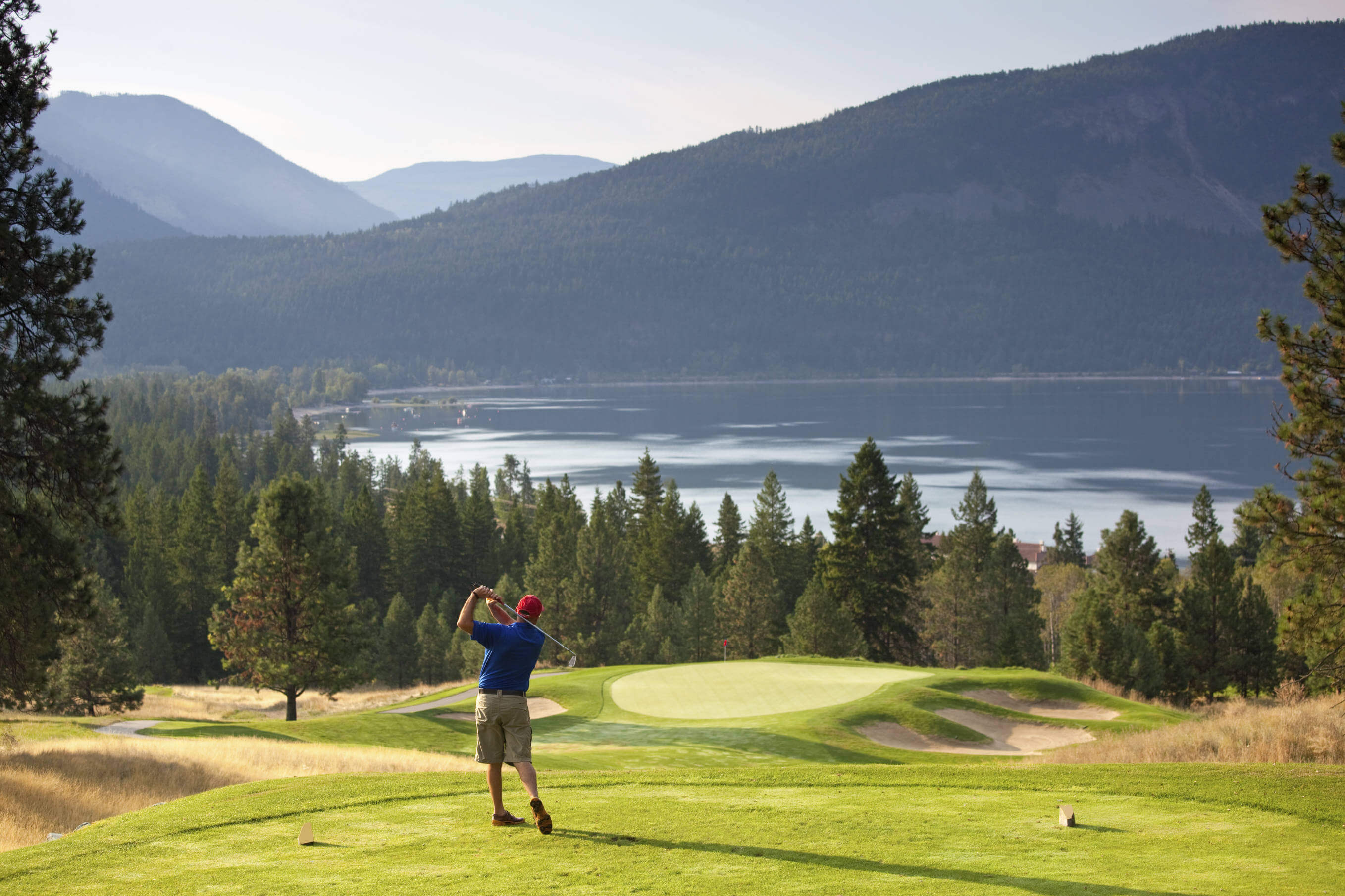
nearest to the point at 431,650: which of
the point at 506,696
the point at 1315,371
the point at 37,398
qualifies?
the point at 37,398

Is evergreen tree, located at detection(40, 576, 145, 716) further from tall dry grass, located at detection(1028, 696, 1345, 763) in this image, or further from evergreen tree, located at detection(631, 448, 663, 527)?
evergreen tree, located at detection(631, 448, 663, 527)

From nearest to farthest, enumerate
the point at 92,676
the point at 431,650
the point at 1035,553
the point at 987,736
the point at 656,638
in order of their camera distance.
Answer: the point at 987,736 → the point at 92,676 → the point at 656,638 → the point at 431,650 → the point at 1035,553

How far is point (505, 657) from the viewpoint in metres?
9.66

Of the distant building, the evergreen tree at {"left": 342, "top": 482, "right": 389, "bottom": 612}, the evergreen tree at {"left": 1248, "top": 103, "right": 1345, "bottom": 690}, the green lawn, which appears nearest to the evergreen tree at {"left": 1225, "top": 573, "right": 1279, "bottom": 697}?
the green lawn

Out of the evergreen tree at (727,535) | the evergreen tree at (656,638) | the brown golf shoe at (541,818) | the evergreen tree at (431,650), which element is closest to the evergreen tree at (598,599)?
Result: the evergreen tree at (656,638)

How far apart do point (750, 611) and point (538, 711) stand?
1320 inches

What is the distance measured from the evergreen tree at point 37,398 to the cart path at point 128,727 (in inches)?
286

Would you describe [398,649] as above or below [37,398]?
below

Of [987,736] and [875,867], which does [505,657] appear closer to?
[875,867]

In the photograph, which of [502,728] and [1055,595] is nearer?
[502,728]

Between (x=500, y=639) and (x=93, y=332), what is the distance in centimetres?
1139

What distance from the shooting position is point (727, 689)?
2834 cm

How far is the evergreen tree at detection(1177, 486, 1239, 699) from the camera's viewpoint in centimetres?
5197

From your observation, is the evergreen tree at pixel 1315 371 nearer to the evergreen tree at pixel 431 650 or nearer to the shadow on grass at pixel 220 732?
the shadow on grass at pixel 220 732
